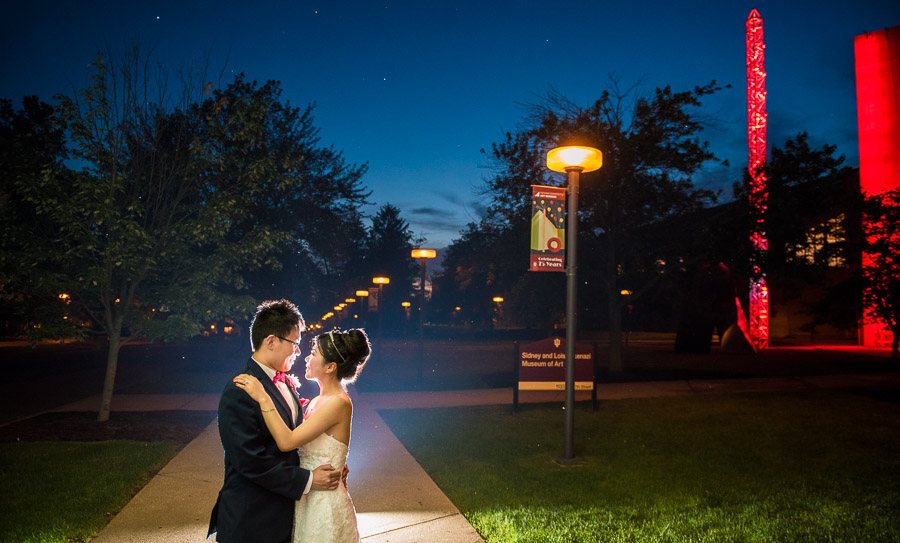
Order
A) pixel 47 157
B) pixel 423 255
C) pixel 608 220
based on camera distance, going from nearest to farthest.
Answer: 1. pixel 47 157
2. pixel 608 220
3. pixel 423 255

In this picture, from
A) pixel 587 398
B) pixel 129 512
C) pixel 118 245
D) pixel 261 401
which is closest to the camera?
pixel 261 401

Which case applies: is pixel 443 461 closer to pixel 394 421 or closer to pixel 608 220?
pixel 394 421

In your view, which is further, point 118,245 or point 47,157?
point 47,157

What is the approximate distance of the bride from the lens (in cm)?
280

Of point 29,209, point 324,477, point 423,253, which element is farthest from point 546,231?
Answer: point 423,253

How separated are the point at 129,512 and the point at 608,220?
15.2 m

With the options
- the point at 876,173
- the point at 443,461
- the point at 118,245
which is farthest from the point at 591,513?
the point at 876,173

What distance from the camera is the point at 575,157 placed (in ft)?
25.5

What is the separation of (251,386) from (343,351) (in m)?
0.47

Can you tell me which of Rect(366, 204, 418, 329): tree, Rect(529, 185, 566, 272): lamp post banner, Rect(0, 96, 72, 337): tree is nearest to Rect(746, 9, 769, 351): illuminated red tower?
Rect(529, 185, 566, 272): lamp post banner

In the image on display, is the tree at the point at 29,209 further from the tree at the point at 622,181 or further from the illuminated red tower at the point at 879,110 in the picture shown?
the illuminated red tower at the point at 879,110

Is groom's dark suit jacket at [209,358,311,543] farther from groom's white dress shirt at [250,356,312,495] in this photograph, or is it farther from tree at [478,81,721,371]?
tree at [478,81,721,371]

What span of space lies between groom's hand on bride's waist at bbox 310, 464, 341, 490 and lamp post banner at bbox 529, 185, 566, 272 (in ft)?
17.9

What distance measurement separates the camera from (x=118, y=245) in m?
8.79
